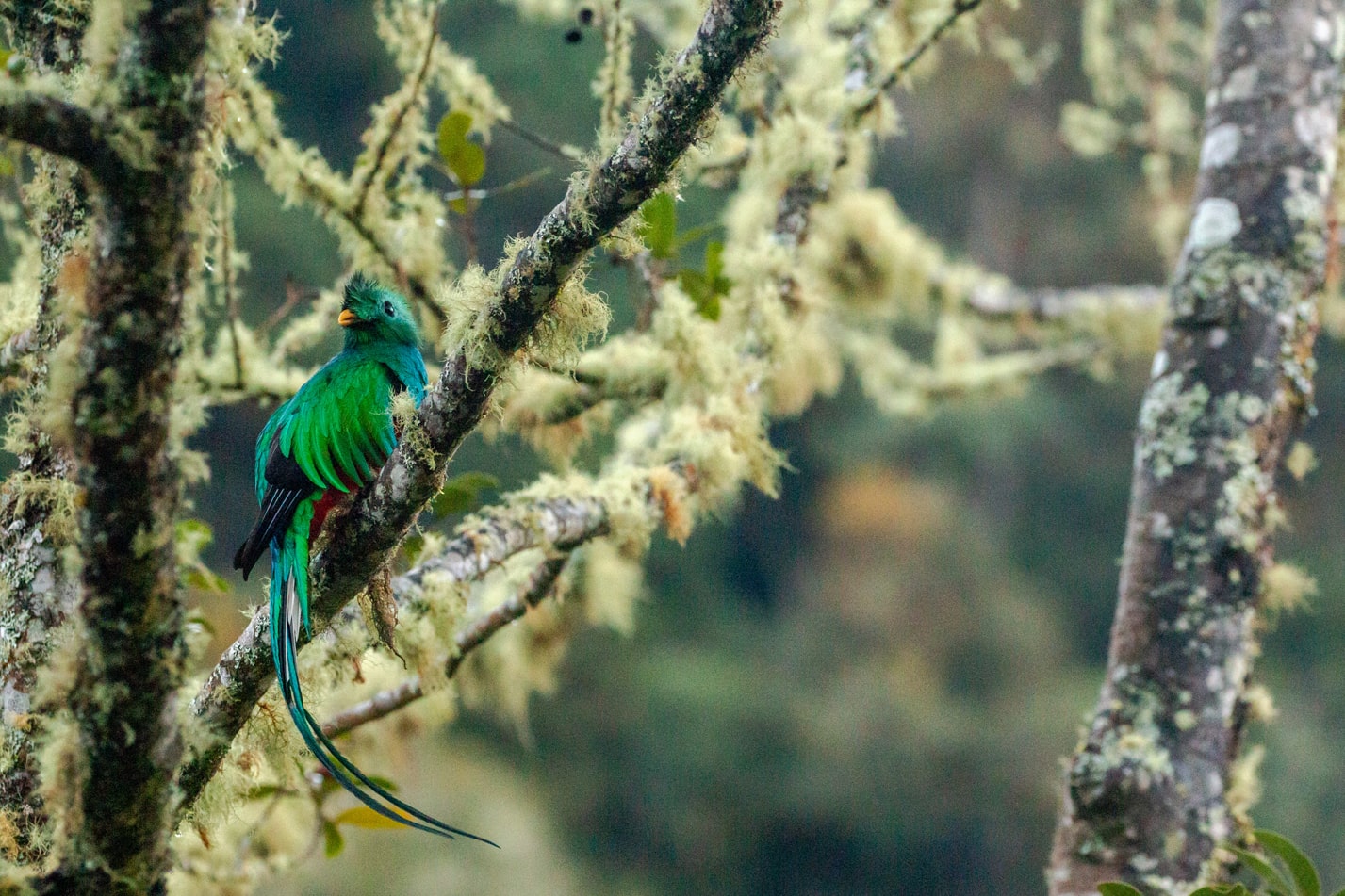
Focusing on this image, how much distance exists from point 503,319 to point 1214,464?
1.26 meters

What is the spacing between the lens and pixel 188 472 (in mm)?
1789

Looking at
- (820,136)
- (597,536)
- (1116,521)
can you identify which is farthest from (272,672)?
(1116,521)

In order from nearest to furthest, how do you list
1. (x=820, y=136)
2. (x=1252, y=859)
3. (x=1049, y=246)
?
(x=1252, y=859), (x=820, y=136), (x=1049, y=246)

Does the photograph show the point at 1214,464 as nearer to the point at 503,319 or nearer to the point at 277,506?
the point at 503,319

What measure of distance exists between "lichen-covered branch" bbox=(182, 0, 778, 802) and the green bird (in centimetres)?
5

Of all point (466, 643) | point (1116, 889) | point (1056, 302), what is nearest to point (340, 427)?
point (466, 643)

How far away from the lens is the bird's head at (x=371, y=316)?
78.4 inches

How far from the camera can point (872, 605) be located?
13523 millimetres

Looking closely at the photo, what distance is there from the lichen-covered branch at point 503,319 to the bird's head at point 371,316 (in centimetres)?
62

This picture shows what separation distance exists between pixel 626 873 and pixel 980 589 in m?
5.07

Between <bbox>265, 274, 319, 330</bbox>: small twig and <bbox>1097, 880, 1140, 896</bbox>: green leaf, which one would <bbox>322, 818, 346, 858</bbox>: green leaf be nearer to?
<bbox>265, 274, 319, 330</bbox>: small twig

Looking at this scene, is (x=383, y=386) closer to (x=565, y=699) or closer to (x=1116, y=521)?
(x=565, y=699)

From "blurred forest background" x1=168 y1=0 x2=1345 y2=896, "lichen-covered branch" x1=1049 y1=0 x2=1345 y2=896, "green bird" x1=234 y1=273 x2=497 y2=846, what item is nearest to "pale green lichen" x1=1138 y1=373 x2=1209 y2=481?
"lichen-covered branch" x1=1049 y1=0 x2=1345 y2=896

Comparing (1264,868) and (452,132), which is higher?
(452,132)
